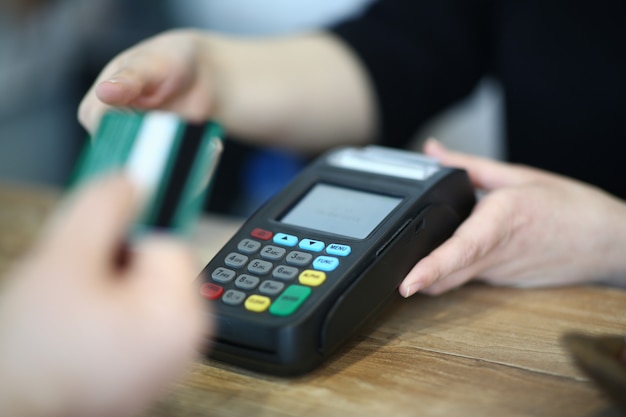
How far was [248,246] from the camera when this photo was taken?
463 millimetres

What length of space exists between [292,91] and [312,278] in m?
0.40

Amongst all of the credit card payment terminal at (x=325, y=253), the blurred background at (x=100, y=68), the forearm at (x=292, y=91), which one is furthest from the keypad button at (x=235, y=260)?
the blurred background at (x=100, y=68)

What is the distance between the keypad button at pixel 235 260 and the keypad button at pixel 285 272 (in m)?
0.02

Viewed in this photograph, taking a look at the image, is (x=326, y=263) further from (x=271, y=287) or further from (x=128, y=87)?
(x=128, y=87)

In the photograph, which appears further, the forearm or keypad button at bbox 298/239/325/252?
the forearm

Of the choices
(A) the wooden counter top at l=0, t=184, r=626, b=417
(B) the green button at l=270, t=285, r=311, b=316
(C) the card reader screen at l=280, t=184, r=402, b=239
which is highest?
(C) the card reader screen at l=280, t=184, r=402, b=239

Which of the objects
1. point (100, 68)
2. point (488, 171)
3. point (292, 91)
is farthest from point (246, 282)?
point (100, 68)

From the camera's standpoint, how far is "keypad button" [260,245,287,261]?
0.45m

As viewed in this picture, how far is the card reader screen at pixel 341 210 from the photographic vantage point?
1.53 ft

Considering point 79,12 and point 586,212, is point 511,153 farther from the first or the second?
point 79,12

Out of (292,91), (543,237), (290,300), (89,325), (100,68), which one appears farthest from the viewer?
(100,68)

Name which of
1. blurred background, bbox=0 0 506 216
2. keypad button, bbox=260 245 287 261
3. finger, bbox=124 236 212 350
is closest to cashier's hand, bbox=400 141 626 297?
keypad button, bbox=260 245 287 261

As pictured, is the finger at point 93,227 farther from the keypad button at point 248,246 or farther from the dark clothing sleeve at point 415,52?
the dark clothing sleeve at point 415,52

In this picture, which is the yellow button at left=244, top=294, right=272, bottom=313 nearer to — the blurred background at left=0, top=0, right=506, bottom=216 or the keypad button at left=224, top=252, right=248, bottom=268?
the keypad button at left=224, top=252, right=248, bottom=268
